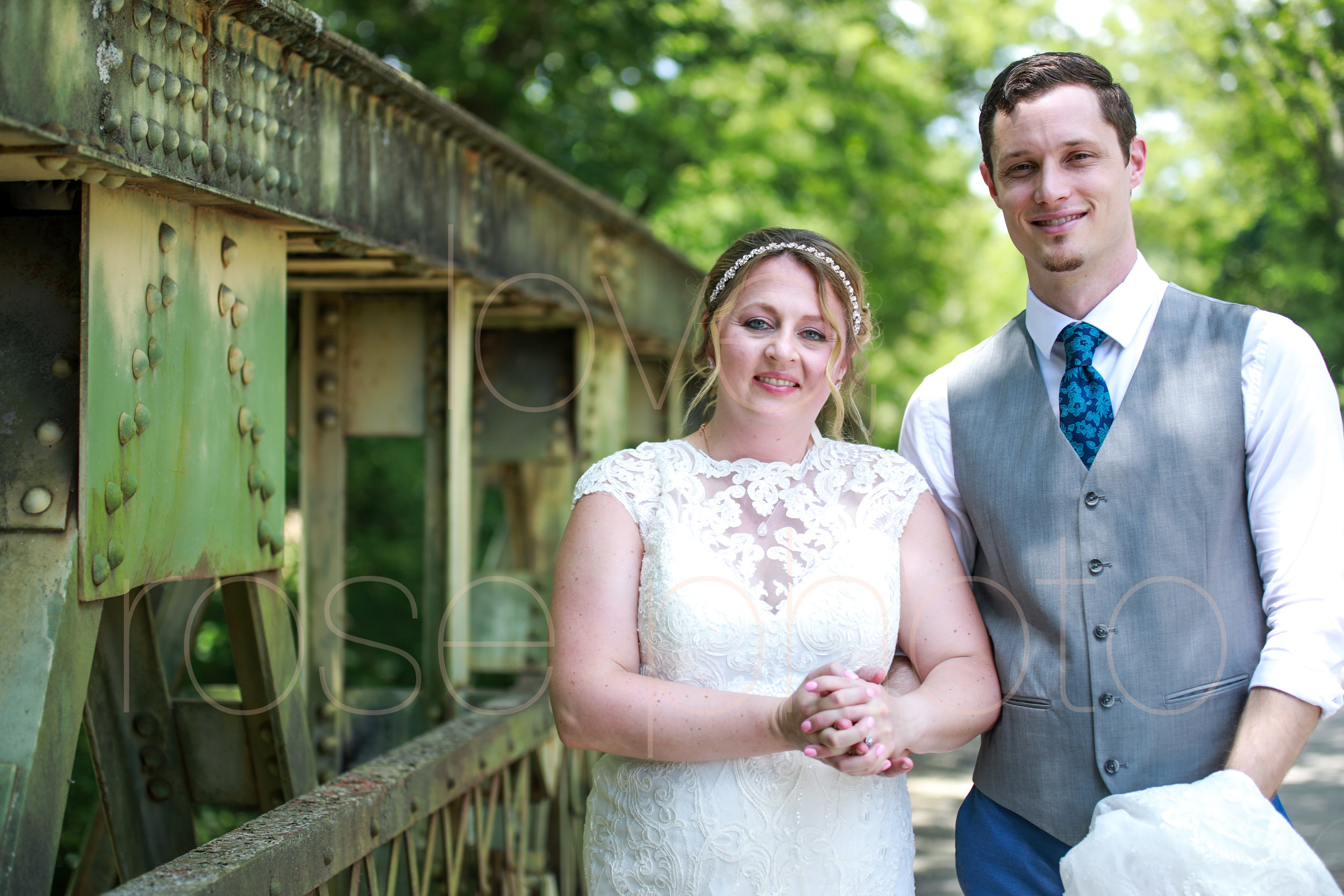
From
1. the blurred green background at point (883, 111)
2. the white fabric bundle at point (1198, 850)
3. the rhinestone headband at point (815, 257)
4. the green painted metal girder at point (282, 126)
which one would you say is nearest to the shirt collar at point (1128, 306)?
the rhinestone headband at point (815, 257)

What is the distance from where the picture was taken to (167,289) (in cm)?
229

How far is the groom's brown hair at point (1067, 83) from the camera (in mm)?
2361

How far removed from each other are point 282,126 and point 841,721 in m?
1.73

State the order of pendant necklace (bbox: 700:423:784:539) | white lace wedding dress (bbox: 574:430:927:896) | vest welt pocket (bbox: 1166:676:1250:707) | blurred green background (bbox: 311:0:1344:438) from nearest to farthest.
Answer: vest welt pocket (bbox: 1166:676:1250:707)
white lace wedding dress (bbox: 574:430:927:896)
pendant necklace (bbox: 700:423:784:539)
blurred green background (bbox: 311:0:1344:438)

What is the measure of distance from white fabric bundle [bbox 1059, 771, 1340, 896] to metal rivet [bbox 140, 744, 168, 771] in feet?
7.61

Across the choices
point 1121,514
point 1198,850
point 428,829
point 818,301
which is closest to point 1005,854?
point 1198,850

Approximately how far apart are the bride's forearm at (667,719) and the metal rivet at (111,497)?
0.89 m

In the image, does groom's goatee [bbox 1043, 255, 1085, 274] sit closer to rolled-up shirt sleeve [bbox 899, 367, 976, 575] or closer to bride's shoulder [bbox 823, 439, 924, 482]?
rolled-up shirt sleeve [bbox 899, 367, 976, 575]

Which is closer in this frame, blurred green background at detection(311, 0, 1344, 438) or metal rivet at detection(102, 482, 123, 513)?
metal rivet at detection(102, 482, 123, 513)

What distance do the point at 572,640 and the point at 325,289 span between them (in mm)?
2330

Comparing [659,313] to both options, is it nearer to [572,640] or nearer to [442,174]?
[442,174]

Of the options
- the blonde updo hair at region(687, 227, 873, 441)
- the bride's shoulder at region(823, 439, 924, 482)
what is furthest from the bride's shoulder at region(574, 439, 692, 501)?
the bride's shoulder at region(823, 439, 924, 482)

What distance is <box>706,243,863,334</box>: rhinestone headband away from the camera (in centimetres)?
253

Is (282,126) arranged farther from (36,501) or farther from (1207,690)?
(1207,690)
